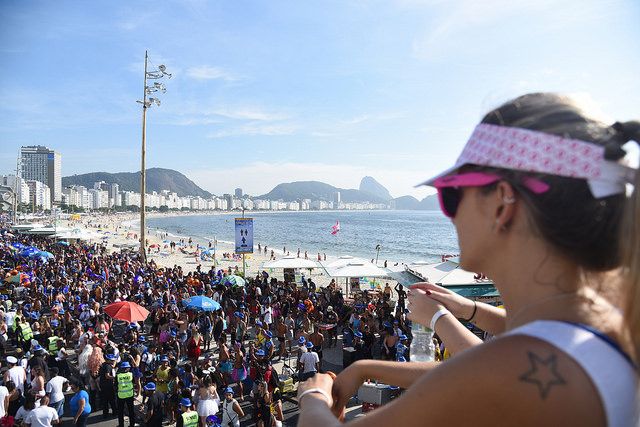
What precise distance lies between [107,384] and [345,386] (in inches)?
365

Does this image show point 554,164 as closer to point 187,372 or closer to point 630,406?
point 630,406

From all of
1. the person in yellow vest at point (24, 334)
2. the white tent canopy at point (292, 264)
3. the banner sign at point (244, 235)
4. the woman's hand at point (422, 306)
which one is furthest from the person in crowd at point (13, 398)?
the white tent canopy at point (292, 264)

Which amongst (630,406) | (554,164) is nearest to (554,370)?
(630,406)

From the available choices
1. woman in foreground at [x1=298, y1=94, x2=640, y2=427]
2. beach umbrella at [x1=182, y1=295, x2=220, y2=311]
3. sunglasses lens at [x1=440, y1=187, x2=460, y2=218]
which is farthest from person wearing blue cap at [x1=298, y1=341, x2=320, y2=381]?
sunglasses lens at [x1=440, y1=187, x2=460, y2=218]

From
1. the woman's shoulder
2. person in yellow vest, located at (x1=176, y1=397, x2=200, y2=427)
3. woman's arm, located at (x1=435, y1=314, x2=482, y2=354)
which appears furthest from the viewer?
person in yellow vest, located at (x1=176, y1=397, x2=200, y2=427)

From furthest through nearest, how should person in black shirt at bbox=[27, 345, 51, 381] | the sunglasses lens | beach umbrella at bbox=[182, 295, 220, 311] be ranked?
beach umbrella at bbox=[182, 295, 220, 311] → person in black shirt at bbox=[27, 345, 51, 381] → the sunglasses lens

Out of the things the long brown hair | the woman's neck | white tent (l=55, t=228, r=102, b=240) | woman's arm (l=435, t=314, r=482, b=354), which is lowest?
white tent (l=55, t=228, r=102, b=240)

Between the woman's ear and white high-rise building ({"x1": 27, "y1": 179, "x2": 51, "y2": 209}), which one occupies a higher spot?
white high-rise building ({"x1": 27, "y1": 179, "x2": 51, "y2": 209})

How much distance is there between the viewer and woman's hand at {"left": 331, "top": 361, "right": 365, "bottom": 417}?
125cm

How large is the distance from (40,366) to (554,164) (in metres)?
10.4

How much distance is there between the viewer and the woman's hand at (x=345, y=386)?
4.09 ft

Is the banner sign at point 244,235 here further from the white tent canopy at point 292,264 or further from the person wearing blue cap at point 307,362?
the person wearing blue cap at point 307,362

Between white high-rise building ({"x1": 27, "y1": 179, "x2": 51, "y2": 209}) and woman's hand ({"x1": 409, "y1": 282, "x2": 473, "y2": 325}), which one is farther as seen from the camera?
white high-rise building ({"x1": 27, "y1": 179, "x2": 51, "y2": 209})

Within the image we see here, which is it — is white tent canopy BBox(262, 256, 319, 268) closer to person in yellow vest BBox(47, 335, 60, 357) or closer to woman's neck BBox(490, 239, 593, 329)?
person in yellow vest BBox(47, 335, 60, 357)
